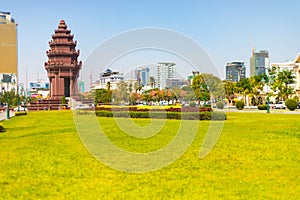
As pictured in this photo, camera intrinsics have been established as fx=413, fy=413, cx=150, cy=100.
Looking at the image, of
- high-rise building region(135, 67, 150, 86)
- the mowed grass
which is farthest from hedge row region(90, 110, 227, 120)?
high-rise building region(135, 67, 150, 86)

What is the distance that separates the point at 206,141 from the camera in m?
13.8

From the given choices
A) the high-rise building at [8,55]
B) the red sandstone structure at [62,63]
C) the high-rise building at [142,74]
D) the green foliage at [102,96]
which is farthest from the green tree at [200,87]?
the high-rise building at [8,55]

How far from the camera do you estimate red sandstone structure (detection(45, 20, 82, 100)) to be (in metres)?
71.0

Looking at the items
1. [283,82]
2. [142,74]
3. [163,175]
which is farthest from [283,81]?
[163,175]

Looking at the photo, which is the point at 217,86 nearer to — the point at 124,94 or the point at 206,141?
the point at 124,94

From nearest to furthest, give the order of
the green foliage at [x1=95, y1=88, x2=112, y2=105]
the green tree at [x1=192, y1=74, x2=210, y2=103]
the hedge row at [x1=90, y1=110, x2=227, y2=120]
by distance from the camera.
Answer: the hedge row at [x1=90, y1=110, x2=227, y2=120] < the green tree at [x1=192, y1=74, x2=210, y2=103] < the green foliage at [x1=95, y1=88, x2=112, y2=105]

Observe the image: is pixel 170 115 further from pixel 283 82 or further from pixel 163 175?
pixel 283 82

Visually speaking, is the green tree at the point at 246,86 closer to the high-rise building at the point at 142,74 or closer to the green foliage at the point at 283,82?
the green foliage at the point at 283,82

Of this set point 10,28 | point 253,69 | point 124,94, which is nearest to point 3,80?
point 10,28

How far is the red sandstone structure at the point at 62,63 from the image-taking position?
233 ft

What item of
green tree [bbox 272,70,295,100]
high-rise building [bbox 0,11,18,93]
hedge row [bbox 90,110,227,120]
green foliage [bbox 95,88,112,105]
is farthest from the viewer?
high-rise building [bbox 0,11,18,93]

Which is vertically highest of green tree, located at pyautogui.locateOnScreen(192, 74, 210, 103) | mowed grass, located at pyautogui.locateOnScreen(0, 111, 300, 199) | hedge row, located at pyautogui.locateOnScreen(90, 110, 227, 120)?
green tree, located at pyautogui.locateOnScreen(192, 74, 210, 103)

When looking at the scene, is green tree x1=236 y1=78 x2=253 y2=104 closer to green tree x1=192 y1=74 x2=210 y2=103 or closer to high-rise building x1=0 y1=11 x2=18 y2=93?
green tree x1=192 y1=74 x2=210 y2=103

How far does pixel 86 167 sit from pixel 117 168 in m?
0.74
